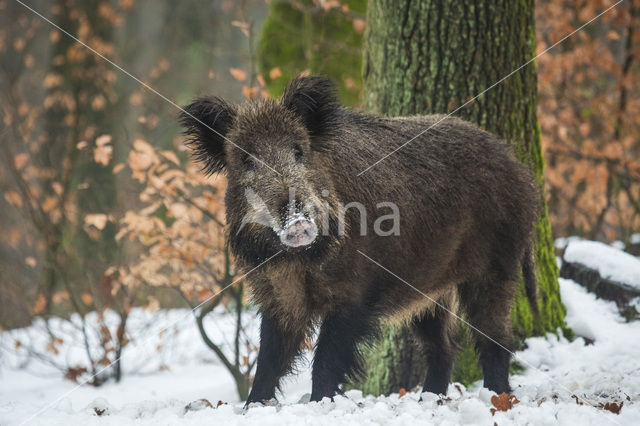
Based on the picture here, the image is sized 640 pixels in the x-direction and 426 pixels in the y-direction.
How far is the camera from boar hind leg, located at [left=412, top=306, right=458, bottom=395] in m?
4.44

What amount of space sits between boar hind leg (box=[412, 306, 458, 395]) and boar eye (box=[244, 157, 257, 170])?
1954 mm

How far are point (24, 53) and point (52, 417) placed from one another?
8.91 meters

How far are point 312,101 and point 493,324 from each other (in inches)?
81.8

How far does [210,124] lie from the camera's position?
12.2 feet

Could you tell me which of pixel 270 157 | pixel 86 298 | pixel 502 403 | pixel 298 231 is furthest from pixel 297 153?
pixel 86 298

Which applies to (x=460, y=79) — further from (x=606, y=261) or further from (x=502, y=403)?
(x=502, y=403)

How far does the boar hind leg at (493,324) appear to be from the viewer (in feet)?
14.2

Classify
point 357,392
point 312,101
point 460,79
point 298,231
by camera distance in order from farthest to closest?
point 460,79, point 357,392, point 312,101, point 298,231

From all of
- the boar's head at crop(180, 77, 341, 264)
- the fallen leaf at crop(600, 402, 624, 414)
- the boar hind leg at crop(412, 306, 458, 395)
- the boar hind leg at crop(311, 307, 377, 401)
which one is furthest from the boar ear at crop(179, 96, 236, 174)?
the fallen leaf at crop(600, 402, 624, 414)

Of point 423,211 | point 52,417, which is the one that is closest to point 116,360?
point 52,417

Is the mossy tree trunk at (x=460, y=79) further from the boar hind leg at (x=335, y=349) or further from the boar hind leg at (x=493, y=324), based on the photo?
the boar hind leg at (x=335, y=349)

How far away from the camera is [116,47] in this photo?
1259 cm

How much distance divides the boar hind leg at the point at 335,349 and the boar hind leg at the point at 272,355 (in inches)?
9.0

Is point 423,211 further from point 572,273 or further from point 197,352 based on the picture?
point 197,352
